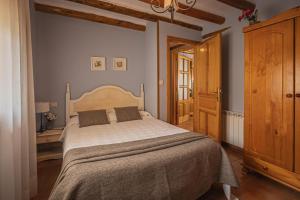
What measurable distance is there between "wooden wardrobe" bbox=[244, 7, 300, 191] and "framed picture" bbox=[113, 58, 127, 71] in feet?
7.62

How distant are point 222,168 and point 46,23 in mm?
3553

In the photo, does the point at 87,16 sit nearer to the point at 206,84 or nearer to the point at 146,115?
the point at 146,115

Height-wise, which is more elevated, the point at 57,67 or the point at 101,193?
the point at 57,67

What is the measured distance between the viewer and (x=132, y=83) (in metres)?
3.90

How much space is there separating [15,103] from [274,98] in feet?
9.08

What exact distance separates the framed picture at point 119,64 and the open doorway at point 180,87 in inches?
68.1

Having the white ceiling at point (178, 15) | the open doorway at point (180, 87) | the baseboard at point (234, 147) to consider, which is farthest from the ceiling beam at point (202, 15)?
the baseboard at point (234, 147)

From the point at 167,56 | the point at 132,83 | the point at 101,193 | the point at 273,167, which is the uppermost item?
the point at 167,56

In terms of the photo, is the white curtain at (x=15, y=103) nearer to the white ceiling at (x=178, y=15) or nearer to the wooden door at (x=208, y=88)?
the white ceiling at (x=178, y=15)

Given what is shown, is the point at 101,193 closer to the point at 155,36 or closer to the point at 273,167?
the point at 273,167

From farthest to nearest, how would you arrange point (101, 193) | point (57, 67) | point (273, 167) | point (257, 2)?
point (57, 67)
point (257, 2)
point (273, 167)
point (101, 193)

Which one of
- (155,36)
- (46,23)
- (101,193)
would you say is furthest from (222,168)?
(46,23)

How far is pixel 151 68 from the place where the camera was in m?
3.76

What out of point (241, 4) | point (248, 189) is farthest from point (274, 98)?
point (241, 4)
